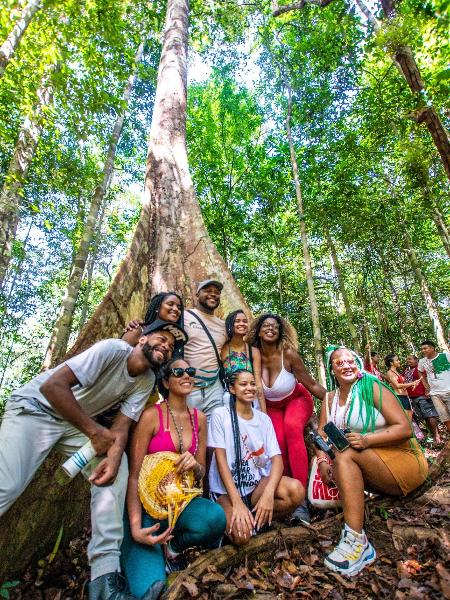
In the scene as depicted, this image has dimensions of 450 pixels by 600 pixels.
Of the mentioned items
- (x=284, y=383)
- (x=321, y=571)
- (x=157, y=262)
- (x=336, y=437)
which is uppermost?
(x=157, y=262)

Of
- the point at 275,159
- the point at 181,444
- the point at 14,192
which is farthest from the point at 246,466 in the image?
the point at 275,159

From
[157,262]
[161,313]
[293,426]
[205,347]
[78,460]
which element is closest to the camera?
[78,460]

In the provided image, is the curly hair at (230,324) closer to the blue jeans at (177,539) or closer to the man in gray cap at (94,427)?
the man in gray cap at (94,427)

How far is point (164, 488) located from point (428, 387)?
24.2ft

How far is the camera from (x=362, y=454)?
104 inches

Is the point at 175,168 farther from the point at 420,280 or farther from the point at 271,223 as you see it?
the point at 420,280

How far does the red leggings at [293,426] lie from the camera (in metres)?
3.27

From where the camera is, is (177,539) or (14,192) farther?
(14,192)

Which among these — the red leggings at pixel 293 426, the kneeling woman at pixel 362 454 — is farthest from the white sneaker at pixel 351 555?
the red leggings at pixel 293 426

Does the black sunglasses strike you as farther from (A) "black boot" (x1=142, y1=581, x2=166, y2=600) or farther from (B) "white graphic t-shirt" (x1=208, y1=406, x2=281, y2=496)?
(A) "black boot" (x1=142, y1=581, x2=166, y2=600)

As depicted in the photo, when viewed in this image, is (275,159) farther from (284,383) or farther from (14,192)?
(284,383)

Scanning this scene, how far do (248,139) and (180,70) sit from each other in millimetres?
7393

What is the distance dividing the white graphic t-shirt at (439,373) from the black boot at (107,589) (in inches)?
287

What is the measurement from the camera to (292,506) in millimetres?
2670
